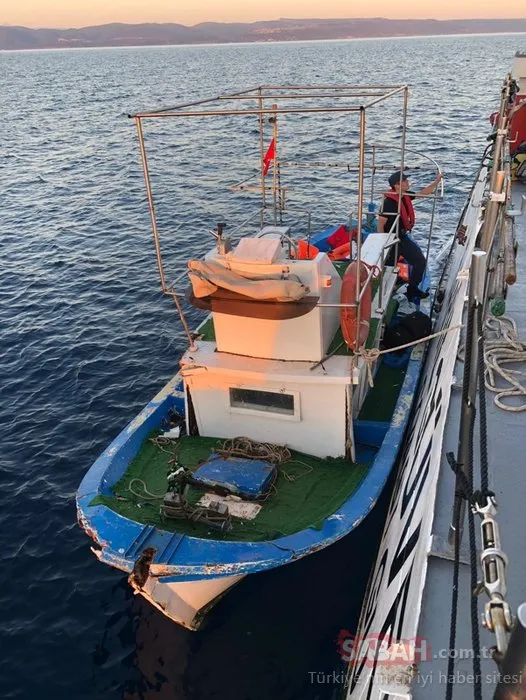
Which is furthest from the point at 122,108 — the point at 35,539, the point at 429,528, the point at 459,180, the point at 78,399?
the point at 429,528

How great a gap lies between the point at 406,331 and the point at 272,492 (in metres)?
4.03

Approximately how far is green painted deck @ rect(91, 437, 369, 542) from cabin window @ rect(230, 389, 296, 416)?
A: 0.68 meters

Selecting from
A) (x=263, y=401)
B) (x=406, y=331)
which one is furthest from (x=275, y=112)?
(x=406, y=331)

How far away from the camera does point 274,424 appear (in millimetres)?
7980

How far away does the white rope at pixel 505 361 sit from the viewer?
19.4 feet

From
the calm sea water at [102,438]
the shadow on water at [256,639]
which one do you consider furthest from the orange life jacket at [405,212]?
the shadow on water at [256,639]

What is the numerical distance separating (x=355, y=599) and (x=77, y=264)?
1554 cm

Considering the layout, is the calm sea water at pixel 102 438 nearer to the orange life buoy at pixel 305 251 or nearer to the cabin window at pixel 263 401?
the cabin window at pixel 263 401

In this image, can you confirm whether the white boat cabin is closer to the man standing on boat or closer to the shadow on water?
the shadow on water

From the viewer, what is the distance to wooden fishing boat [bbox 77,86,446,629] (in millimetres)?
6332

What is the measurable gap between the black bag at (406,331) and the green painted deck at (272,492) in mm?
2677

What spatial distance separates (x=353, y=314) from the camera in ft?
24.2

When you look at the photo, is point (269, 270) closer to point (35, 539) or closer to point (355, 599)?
point (355, 599)

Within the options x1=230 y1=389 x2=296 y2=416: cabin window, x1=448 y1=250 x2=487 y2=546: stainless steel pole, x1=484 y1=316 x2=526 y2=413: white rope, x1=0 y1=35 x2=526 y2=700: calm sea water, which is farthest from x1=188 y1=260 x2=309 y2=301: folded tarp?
x1=0 y1=35 x2=526 y2=700: calm sea water
